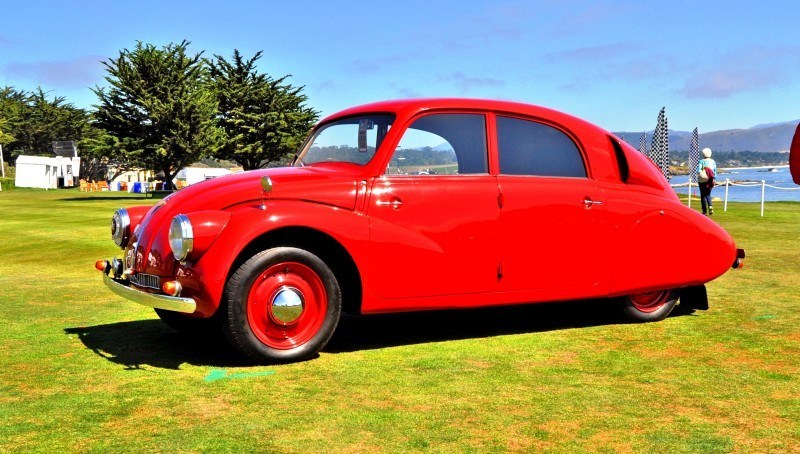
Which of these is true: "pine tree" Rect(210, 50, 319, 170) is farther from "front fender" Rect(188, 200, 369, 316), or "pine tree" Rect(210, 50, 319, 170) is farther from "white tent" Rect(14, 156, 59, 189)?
"front fender" Rect(188, 200, 369, 316)

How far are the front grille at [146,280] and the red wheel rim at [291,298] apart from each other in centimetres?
62

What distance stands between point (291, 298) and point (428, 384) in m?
1.07

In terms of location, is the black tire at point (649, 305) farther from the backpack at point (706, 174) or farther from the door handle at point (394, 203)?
the backpack at point (706, 174)

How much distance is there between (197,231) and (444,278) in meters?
1.69

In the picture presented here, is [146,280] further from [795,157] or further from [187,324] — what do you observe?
[795,157]

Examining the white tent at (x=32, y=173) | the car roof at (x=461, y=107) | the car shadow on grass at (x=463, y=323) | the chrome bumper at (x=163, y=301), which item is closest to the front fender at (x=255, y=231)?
the chrome bumper at (x=163, y=301)

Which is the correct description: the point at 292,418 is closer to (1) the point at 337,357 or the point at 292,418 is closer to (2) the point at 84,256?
(1) the point at 337,357

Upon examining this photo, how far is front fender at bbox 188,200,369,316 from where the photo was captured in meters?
A: 4.58

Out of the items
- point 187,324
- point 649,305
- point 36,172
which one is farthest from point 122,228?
point 36,172

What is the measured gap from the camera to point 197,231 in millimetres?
4566

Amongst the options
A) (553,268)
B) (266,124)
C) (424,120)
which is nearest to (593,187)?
(553,268)

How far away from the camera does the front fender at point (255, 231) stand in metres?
4.58

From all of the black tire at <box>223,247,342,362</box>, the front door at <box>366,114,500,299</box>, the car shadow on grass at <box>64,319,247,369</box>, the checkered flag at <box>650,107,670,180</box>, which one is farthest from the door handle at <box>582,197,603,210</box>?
the checkered flag at <box>650,107,670,180</box>

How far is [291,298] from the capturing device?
4797mm
